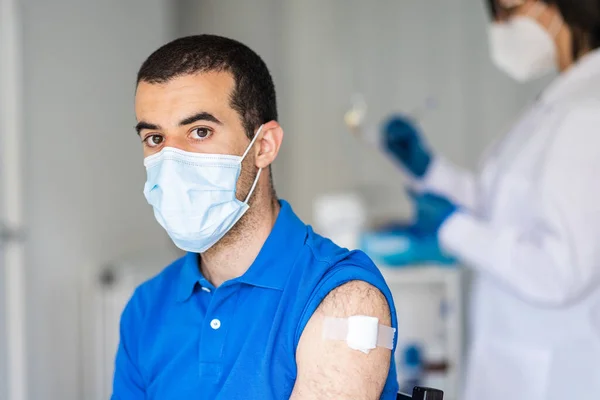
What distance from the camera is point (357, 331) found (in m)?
1.05

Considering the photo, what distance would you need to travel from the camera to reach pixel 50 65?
108 inches

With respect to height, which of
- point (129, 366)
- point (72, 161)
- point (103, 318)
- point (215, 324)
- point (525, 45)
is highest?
point (525, 45)

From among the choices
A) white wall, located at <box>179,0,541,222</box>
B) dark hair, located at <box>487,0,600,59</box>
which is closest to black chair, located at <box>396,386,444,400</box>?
dark hair, located at <box>487,0,600,59</box>

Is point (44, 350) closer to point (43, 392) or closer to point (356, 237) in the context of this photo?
point (43, 392)

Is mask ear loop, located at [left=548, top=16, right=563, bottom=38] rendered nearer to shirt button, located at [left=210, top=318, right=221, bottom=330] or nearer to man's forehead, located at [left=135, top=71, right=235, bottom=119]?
man's forehead, located at [left=135, top=71, right=235, bottom=119]

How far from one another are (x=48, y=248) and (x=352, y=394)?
78.0 inches

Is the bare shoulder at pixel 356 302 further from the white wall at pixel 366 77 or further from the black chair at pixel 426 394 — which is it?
the white wall at pixel 366 77

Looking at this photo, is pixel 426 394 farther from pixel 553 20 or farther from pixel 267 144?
pixel 553 20

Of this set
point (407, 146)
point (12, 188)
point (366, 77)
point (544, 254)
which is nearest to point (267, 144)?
point (544, 254)

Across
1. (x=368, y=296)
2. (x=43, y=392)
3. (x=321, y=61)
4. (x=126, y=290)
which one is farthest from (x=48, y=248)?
(x=368, y=296)

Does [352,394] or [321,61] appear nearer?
[352,394]

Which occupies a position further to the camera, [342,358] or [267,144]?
[267,144]

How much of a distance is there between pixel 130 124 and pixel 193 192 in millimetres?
2060

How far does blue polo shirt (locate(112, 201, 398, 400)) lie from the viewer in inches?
43.9
